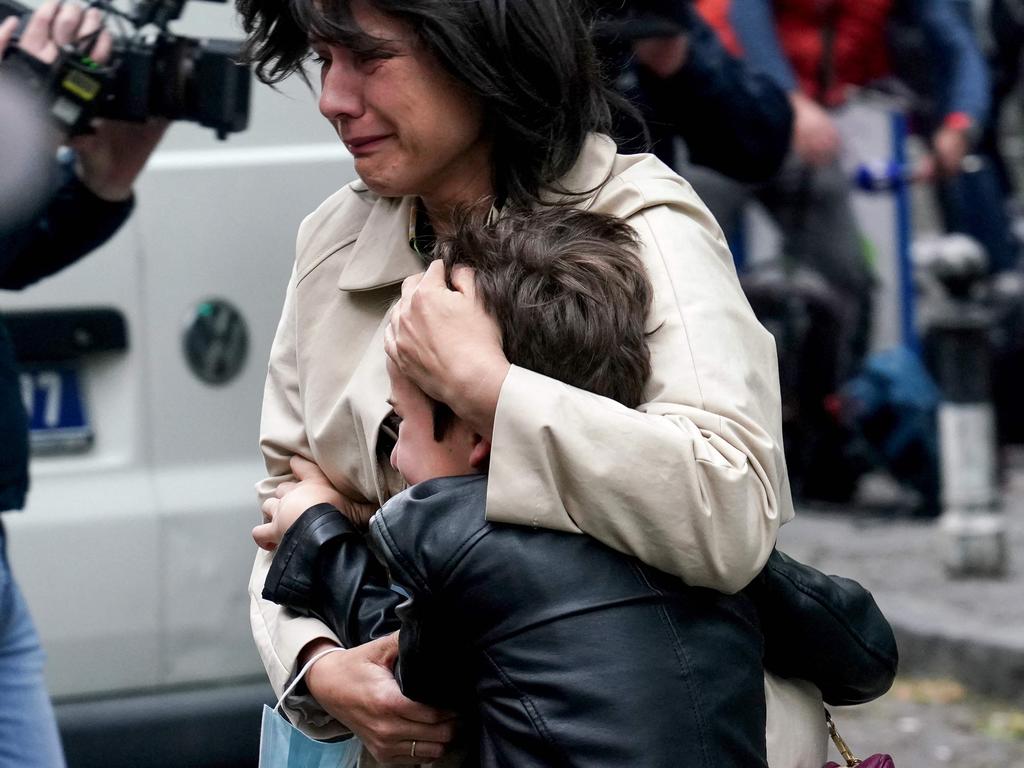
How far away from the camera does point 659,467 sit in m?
1.80

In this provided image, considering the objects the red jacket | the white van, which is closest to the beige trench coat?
the white van

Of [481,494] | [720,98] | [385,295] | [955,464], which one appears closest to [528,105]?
[385,295]

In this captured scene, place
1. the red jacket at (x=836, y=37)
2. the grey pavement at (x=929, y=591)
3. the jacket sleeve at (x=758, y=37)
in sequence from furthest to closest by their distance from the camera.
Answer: the red jacket at (x=836, y=37), the jacket sleeve at (x=758, y=37), the grey pavement at (x=929, y=591)

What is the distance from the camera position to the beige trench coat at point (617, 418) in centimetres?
180

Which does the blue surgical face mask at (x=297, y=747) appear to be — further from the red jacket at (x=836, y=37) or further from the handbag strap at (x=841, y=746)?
the red jacket at (x=836, y=37)

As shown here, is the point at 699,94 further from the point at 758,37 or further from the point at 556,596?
the point at 758,37

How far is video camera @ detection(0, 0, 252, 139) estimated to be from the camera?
9.61 feet

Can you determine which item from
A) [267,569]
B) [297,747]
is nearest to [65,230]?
[267,569]

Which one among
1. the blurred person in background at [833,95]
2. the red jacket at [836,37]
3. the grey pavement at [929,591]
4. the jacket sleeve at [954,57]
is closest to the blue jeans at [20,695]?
the grey pavement at [929,591]

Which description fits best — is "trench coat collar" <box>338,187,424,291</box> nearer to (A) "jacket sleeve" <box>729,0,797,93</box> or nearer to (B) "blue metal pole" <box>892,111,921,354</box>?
(A) "jacket sleeve" <box>729,0,797,93</box>

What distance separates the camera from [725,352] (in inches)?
74.9

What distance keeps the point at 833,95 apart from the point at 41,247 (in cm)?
410

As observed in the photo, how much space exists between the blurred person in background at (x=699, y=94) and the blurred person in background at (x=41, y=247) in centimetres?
95

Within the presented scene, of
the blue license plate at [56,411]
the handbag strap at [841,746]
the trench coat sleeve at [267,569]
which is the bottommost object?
the blue license plate at [56,411]
